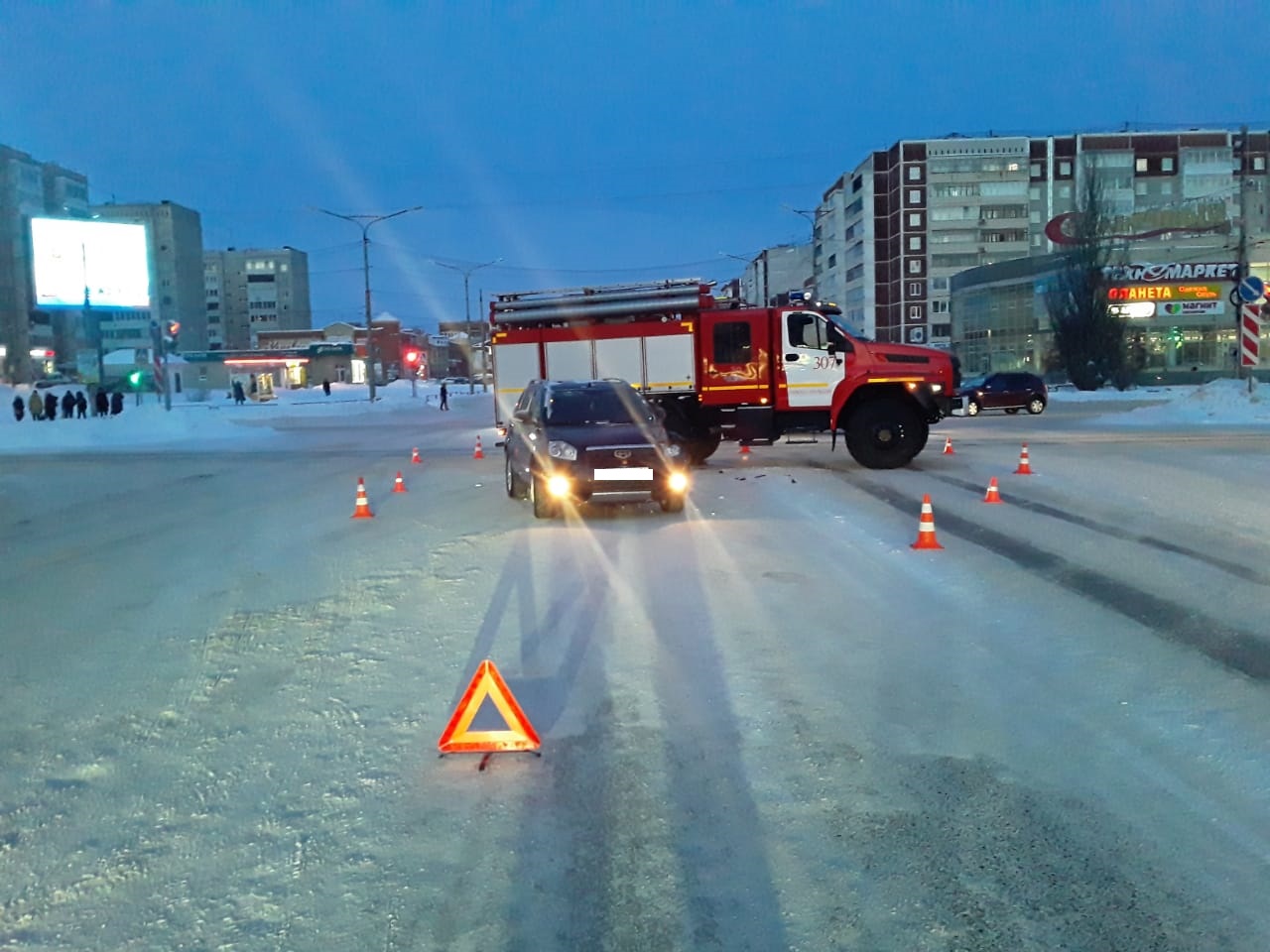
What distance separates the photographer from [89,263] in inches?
2253

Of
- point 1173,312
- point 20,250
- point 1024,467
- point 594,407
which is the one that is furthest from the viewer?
point 20,250

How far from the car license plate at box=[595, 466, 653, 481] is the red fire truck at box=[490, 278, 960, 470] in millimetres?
4827

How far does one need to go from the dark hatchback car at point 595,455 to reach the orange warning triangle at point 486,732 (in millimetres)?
7052

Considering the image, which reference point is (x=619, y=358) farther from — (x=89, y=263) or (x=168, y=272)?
(x=168, y=272)

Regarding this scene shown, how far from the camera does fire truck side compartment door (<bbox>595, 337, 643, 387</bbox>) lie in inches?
745

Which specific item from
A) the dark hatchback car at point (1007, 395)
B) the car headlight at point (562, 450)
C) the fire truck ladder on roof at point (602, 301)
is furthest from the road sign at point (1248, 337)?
the car headlight at point (562, 450)

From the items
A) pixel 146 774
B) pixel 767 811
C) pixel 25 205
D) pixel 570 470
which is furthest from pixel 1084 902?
pixel 25 205

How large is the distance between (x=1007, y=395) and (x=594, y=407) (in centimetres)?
2821

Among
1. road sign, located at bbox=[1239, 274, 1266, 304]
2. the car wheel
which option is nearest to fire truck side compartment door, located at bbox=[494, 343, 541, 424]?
the car wheel

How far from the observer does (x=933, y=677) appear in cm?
622

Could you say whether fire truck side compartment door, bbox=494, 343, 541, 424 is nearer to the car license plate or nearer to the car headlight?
the car headlight

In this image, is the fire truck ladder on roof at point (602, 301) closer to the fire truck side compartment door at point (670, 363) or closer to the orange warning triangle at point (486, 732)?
the fire truck side compartment door at point (670, 363)

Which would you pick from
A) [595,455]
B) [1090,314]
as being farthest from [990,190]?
[595,455]

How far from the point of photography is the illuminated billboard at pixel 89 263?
56.2 m
